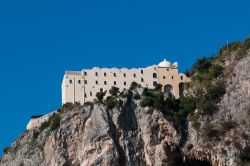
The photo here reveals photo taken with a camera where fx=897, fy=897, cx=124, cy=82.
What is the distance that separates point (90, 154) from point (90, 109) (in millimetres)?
5491

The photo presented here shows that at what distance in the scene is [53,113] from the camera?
95.8 m

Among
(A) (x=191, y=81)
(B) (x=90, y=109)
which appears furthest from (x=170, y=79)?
(B) (x=90, y=109)

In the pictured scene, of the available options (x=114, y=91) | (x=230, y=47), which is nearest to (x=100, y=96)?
(x=114, y=91)

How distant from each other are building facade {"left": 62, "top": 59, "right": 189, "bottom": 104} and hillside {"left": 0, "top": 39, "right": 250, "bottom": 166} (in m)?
2.57

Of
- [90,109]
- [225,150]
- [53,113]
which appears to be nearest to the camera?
[225,150]

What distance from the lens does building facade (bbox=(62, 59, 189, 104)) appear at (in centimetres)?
9525

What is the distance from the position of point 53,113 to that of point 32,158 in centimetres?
747

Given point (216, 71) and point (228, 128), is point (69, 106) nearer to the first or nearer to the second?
point (216, 71)

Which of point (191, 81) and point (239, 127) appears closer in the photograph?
point (239, 127)

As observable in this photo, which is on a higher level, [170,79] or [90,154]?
[170,79]

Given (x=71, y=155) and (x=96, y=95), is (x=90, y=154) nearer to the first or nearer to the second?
(x=71, y=155)

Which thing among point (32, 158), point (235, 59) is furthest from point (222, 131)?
point (32, 158)

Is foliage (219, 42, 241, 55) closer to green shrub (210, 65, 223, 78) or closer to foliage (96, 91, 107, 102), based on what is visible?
green shrub (210, 65, 223, 78)

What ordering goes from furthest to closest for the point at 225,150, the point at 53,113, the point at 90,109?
the point at 53,113, the point at 90,109, the point at 225,150
